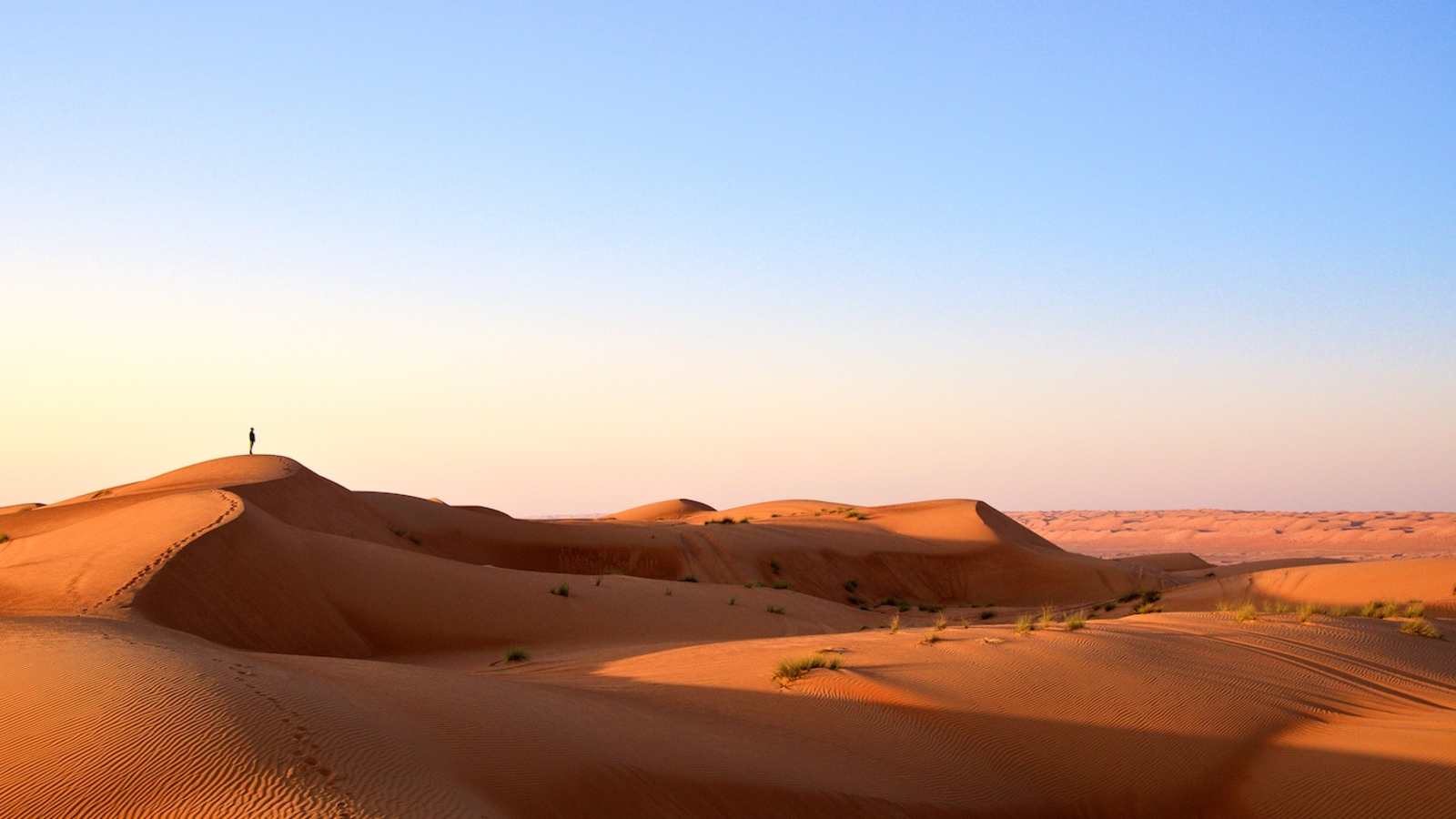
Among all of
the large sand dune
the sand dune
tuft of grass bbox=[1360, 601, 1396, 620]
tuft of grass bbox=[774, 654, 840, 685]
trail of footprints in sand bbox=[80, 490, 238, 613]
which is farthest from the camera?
the sand dune

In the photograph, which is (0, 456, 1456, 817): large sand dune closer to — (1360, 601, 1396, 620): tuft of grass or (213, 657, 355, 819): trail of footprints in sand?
(213, 657, 355, 819): trail of footprints in sand

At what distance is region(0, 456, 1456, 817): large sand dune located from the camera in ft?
21.8

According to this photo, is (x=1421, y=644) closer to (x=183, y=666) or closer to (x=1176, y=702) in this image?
(x=1176, y=702)

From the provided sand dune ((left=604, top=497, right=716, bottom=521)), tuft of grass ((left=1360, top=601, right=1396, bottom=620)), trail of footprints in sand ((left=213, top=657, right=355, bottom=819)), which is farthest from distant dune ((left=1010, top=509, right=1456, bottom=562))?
trail of footprints in sand ((left=213, top=657, right=355, bottom=819))

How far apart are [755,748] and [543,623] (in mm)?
11832

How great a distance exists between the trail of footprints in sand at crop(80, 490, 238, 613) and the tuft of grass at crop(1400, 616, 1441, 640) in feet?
58.3

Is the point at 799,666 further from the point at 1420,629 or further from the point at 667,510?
the point at 667,510

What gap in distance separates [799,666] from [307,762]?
19.6ft

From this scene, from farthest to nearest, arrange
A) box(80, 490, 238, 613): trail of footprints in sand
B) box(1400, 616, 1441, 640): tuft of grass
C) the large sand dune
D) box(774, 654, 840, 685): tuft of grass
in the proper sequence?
box(1400, 616, 1441, 640): tuft of grass
box(80, 490, 238, 613): trail of footprints in sand
box(774, 654, 840, 685): tuft of grass
the large sand dune

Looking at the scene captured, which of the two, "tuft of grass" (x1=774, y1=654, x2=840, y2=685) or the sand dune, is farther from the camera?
the sand dune

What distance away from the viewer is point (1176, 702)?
11.1 m

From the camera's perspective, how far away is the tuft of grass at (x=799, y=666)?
37.3 feet

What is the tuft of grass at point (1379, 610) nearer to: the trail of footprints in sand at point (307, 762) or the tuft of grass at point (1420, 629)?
the tuft of grass at point (1420, 629)

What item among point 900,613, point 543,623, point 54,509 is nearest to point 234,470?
point 54,509
